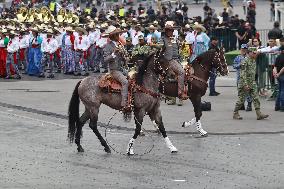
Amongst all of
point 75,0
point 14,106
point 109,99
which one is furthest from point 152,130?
point 75,0

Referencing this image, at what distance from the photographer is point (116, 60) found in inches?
874

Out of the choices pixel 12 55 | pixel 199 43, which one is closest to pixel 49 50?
pixel 12 55

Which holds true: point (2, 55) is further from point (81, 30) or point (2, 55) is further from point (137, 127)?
point (137, 127)

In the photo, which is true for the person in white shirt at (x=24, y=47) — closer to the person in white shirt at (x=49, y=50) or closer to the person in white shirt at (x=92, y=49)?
the person in white shirt at (x=49, y=50)

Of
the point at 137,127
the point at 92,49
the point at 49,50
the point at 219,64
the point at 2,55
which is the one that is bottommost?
the point at 92,49

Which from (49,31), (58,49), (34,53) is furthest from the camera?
(58,49)

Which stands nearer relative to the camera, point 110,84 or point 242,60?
point 110,84

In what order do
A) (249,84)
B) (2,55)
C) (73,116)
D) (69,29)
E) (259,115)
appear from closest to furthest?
(73,116) → (249,84) → (259,115) → (2,55) → (69,29)

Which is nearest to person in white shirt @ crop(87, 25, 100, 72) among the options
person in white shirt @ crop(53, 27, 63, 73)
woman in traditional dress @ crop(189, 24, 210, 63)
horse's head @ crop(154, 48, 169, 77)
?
person in white shirt @ crop(53, 27, 63, 73)

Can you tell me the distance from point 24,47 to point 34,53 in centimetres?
84

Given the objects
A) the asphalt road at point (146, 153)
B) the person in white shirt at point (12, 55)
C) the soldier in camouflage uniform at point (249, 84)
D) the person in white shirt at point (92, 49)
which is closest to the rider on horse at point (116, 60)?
the asphalt road at point (146, 153)

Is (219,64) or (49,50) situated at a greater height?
(219,64)

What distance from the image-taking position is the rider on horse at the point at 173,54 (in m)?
23.3

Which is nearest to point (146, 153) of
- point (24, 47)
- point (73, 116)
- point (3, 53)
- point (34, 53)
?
point (73, 116)
